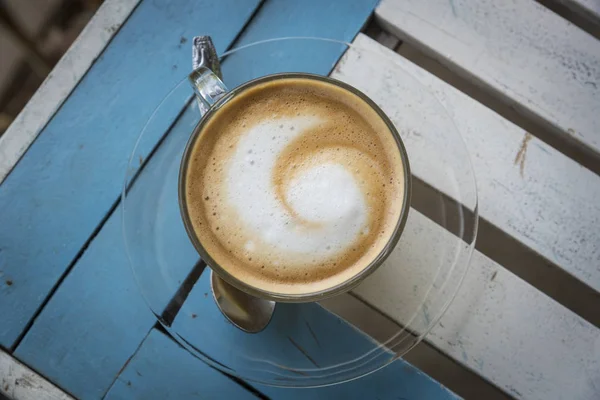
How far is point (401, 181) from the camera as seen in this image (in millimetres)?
628

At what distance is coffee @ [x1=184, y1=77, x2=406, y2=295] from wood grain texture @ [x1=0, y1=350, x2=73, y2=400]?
1.13 ft

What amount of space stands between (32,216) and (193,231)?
12.4 inches

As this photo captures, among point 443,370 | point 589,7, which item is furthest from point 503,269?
point 589,7

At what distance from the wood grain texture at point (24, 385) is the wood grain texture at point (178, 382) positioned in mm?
80

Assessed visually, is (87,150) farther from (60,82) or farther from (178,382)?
(178,382)

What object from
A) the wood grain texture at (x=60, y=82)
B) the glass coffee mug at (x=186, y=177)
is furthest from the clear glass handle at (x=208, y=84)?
the wood grain texture at (x=60, y=82)

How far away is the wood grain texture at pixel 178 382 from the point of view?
73 centimetres

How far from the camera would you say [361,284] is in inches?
28.6

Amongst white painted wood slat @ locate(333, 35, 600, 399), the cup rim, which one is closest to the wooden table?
white painted wood slat @ locate(333, 35, 600, 399)

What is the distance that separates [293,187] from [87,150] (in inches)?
13.9

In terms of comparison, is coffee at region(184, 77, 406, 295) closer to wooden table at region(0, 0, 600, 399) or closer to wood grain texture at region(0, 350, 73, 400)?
wooden table at region(0, 0, 600, 399)

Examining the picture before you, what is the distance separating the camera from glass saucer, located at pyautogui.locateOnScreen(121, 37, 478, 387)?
0.72 metres

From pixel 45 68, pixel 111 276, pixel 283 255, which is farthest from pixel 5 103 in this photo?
pixel 283 255

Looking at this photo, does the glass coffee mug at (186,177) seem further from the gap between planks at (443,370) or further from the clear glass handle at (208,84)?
the gap between planks at (443,370)
